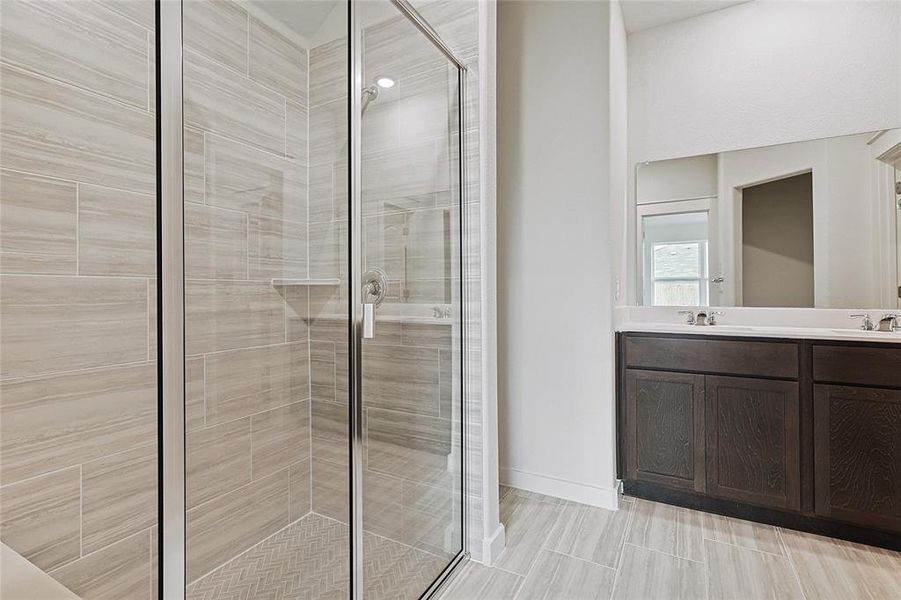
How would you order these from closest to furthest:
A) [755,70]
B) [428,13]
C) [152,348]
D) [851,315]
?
[152,348] < [428,13] < [851,315] < [755,70]

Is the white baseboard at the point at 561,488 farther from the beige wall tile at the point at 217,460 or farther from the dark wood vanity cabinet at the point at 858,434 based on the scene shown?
the beige wall tile at the point at 217,460

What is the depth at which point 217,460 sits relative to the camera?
3.60 ft

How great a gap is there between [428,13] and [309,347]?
1.42m

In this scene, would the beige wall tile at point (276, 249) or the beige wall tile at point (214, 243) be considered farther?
the beige wall tile at point (276, 249)

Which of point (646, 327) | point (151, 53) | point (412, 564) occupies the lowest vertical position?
point (412, 564)

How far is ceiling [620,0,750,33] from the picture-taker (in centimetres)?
268

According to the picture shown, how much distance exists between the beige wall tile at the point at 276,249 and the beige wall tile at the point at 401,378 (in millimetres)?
310

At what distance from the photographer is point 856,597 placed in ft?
5.22

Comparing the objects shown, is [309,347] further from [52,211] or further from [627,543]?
[627,543]

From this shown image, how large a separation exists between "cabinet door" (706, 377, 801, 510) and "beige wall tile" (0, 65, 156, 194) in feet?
8.13

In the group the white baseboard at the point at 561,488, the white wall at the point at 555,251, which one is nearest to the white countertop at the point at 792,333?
the white wall at the point at 555,251

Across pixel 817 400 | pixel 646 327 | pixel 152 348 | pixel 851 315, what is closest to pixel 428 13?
pixel 152 348

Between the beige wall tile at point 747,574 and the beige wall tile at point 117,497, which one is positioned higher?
the beige wall tile at point 117,497

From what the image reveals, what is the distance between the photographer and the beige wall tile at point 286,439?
129 centimetres
